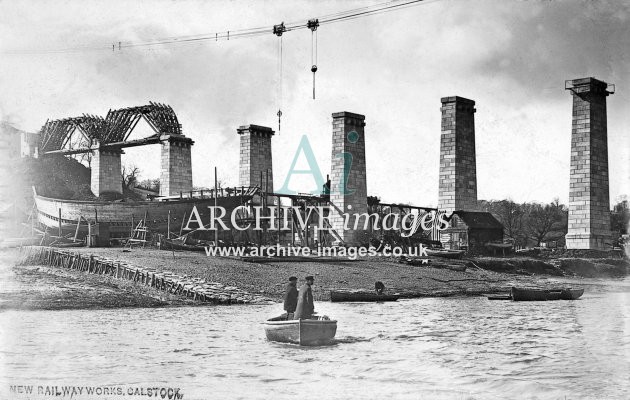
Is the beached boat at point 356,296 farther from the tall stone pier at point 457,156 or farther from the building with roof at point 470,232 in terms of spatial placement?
the tall stone pier at point 457,156

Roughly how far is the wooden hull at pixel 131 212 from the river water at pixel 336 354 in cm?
1794

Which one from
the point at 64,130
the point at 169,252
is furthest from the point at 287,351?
the point at 64,130

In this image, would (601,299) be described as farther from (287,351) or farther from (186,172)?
(186,172)

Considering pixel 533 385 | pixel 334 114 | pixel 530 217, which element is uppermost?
pixel 334 114

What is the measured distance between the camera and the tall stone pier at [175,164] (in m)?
49.9

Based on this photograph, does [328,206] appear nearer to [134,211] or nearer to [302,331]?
[134,211]

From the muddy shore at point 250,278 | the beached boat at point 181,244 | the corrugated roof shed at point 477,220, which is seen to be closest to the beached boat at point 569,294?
the muddy shore at point 250,278

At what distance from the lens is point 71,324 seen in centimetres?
2045

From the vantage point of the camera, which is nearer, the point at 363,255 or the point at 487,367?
the point at 487,367

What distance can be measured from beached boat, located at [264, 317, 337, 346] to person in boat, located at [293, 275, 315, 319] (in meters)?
0.26

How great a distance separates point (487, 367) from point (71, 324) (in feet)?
39.3

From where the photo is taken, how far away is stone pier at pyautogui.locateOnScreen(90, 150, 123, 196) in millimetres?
52062

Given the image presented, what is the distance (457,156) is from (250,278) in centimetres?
1943

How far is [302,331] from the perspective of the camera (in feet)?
56.1
